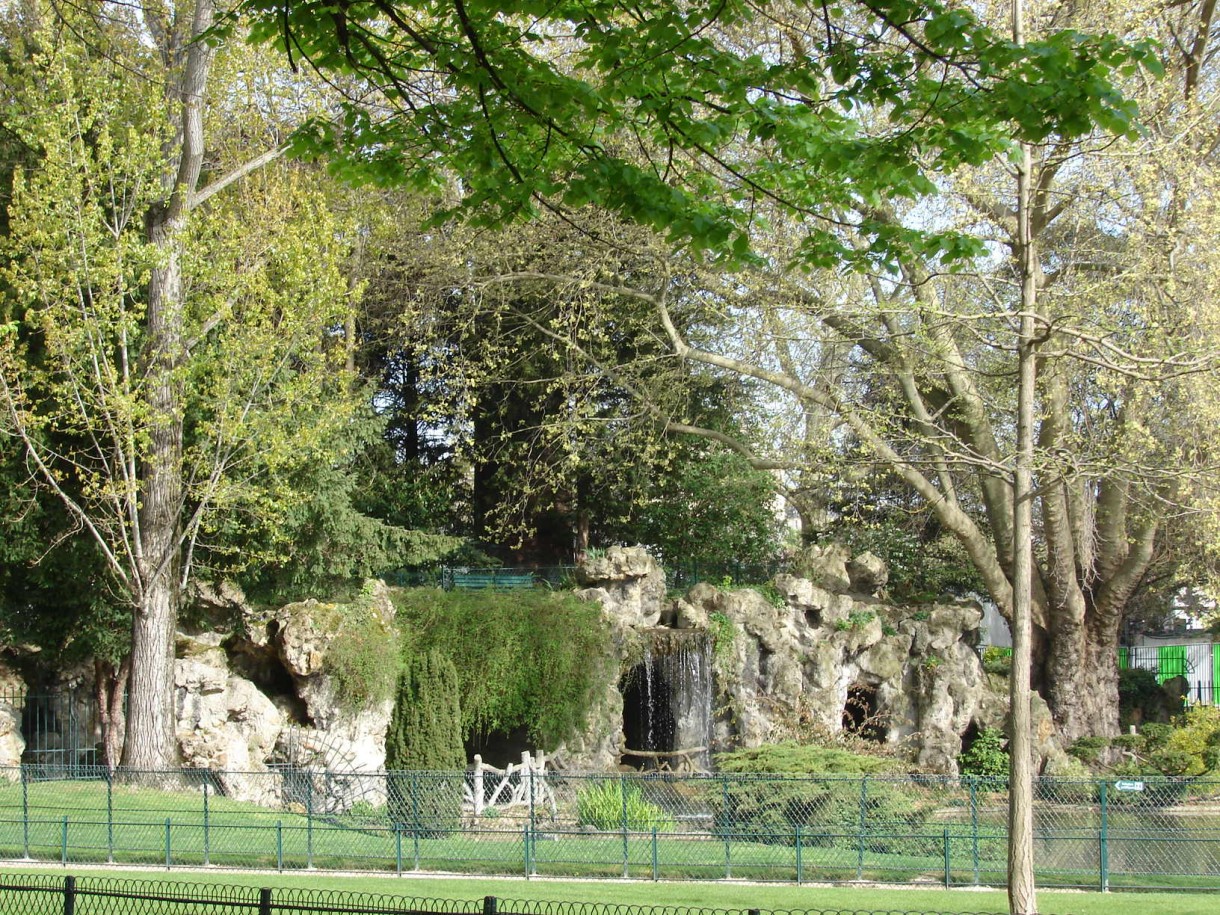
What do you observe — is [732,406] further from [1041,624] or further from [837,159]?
[837,159]

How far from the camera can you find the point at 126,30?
79.6ft

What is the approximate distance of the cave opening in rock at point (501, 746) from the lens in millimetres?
25641

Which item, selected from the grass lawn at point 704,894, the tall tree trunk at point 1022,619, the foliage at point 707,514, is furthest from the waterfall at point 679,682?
the tall tree trunk at point 1022,619

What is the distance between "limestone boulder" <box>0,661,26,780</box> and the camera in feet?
69.8

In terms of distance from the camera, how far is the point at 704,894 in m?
14.3

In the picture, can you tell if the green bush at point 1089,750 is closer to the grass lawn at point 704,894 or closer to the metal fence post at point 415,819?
the grass lawn at point 704,894

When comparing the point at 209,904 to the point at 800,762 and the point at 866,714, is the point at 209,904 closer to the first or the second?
the point at 800,762

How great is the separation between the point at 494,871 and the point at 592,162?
10.8 m

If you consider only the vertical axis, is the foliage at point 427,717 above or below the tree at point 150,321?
below

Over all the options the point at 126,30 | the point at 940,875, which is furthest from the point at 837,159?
the point at 126,30

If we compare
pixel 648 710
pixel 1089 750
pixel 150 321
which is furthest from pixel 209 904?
pixel 1089 750

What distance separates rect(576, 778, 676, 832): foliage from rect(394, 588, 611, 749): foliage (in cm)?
450

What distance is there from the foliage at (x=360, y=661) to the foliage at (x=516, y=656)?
85 cm

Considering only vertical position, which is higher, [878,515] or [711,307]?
[711,307]
